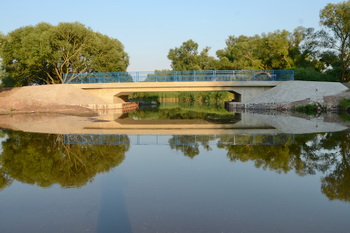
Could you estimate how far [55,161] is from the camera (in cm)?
1010

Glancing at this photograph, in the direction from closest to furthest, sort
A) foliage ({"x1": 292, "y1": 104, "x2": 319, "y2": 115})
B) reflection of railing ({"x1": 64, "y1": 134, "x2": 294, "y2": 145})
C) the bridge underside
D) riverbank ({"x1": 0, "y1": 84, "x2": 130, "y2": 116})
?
reflection of railing ({"x1": 64, "y1": 134, "x2": 294, "y2": 145}) < riverbank ({"x1": 0, "y1": 84, "x2": 130, "y2": 116}) < foliage ({"x1": 292, "y1": 104, "x2": 319, "y2": 115}) < the bridge underside

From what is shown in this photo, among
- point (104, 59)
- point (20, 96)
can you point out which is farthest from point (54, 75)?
point (20, 96)

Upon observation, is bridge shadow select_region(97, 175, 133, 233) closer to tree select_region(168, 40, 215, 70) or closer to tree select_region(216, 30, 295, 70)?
tree select_region(216, 30, 295, 70)

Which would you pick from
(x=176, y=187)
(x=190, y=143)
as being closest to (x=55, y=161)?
(x=176, y=187)

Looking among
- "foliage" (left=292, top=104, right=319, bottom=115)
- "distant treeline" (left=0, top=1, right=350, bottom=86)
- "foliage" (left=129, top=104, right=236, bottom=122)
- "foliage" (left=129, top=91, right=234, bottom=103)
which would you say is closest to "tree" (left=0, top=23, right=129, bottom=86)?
"distant treeline" (left=0, top=1, right=350, bottom=86)

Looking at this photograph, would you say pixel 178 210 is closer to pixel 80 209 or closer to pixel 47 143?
pixel 80 209

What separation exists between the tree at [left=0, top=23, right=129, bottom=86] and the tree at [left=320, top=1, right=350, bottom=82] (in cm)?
3300

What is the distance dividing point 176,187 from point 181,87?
33.0 metres

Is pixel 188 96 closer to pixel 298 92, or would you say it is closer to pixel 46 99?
pixel 298 92

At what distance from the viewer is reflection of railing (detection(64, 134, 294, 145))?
1362 cm

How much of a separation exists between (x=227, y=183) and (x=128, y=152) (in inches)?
208

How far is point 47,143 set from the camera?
44.0ft

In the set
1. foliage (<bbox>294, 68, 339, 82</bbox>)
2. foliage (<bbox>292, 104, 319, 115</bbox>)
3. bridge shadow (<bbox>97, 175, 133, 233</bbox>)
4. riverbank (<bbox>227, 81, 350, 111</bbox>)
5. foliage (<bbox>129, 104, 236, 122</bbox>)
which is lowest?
foliage (<bbox>129, 104, 236, 122</bbox>)

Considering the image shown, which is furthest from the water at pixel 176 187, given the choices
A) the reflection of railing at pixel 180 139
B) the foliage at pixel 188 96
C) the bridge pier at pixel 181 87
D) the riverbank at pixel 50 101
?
the foliage at pixel 188 96
